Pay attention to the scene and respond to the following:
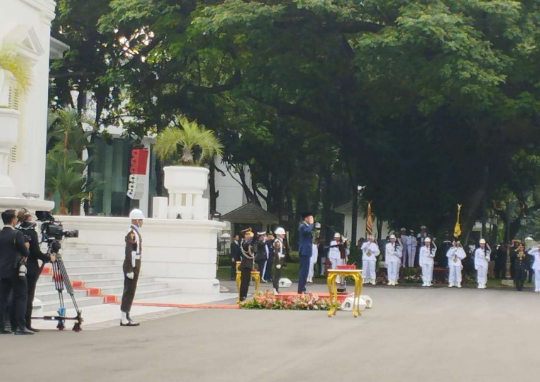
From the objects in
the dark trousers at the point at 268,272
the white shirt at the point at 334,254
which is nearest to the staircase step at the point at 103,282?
the dark trousers at the point at 268,272

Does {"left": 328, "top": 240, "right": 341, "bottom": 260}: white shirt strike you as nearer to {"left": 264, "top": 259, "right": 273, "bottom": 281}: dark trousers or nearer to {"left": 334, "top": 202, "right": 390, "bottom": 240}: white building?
{"left": 264, "top": 259, "right": 273, "bottom": 281}: dark trousers

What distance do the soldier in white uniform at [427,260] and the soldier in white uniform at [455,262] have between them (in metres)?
0.62

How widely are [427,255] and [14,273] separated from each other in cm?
2376

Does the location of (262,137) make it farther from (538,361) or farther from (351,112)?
(538,361)

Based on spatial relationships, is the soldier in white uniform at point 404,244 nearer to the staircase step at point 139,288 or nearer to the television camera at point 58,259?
the staircase step at point 139,288

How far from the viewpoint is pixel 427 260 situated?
37.0 m

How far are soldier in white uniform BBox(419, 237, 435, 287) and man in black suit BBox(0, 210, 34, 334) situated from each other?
920 inches

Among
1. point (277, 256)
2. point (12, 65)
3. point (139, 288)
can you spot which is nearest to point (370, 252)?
point (277, 256)

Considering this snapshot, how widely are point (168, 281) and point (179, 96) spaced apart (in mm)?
14377

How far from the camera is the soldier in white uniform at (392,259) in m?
37.3

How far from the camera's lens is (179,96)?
39.7 metres

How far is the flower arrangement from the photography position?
21141mm

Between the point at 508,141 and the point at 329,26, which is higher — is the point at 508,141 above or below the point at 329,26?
below

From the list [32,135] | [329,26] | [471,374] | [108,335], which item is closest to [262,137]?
[329,26]
